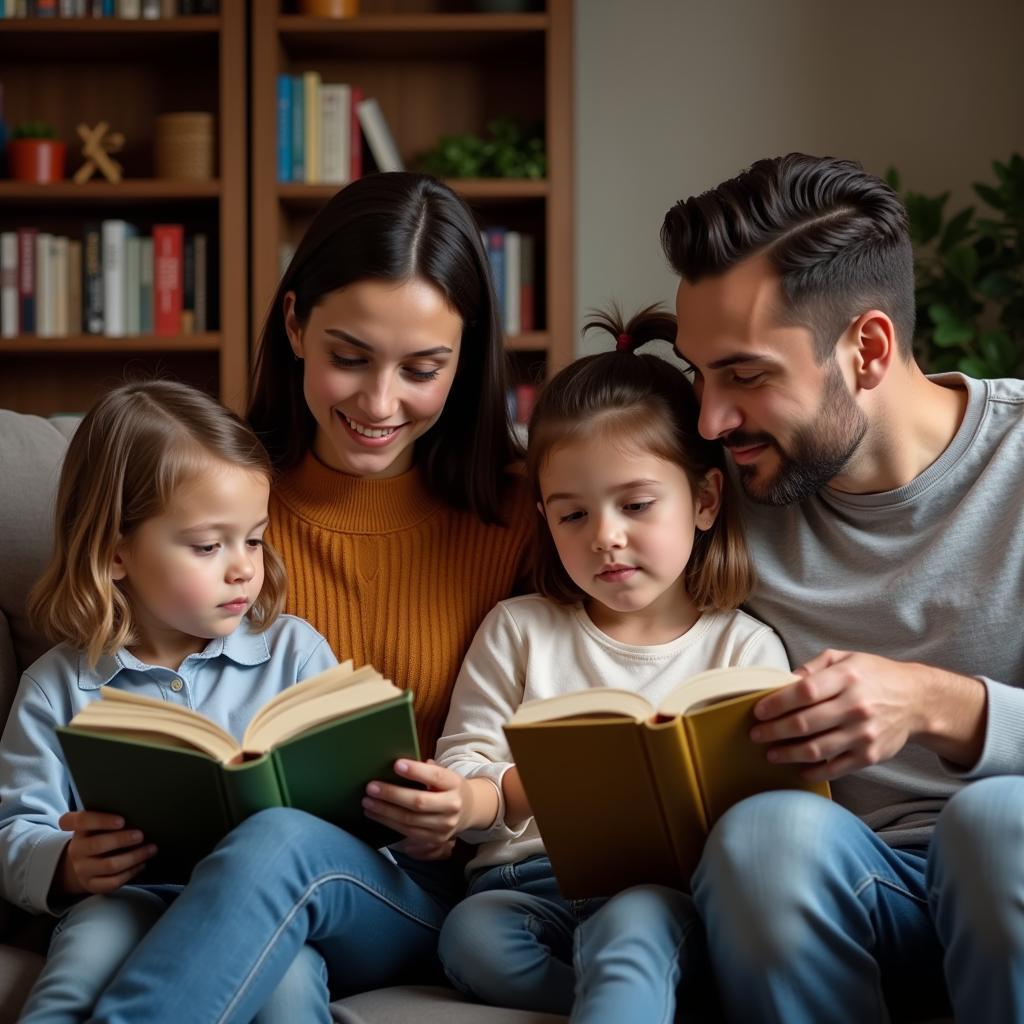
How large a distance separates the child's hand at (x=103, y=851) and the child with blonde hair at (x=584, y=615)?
30 cm

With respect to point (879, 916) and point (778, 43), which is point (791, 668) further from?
point (778, 43)

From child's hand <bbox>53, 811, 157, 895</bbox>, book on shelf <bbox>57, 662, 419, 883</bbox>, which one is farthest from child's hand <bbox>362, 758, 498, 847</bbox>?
child's hand <bbox>53, 811, 157, 895</bbox>

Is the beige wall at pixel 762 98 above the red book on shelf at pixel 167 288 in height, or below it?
above

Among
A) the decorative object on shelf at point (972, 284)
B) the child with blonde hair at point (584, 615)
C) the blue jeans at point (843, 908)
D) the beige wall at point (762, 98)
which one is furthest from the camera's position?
the beige wall at point (762, 98)

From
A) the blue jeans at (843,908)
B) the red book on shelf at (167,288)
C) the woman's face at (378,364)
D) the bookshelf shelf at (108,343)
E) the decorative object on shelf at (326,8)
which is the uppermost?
the decorative object on shelf at (326,8)

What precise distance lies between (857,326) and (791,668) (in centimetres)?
44

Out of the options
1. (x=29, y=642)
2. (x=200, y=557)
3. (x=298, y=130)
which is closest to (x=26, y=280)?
(x=298, y=130)

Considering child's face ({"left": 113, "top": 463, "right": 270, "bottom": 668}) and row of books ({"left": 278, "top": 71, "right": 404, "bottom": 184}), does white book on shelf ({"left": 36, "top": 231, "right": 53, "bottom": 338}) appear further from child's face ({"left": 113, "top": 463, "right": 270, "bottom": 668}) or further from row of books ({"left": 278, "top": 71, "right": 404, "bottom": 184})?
child's face ({"left": 113, "top": 463, "right": 270, "bottom": 668})

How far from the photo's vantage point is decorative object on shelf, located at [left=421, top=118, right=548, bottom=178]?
3.71 m

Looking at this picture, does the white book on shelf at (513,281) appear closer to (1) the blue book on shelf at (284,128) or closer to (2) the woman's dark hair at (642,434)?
(1) the blue book on shelf at (284,128)

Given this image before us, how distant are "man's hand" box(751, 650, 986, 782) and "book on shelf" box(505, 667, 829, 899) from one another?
0.08ft

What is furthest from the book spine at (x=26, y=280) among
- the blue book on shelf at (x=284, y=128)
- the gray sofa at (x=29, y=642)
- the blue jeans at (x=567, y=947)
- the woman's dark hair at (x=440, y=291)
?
the blue jeans at (x=567, y=947)

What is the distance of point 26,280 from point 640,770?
2.99m

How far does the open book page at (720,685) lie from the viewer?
1.30 meters
